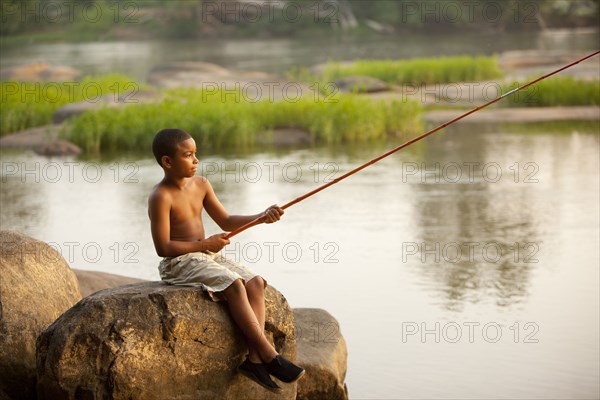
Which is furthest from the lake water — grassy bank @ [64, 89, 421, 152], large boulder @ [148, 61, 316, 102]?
large boulder @ [148, 61, 316, 102]

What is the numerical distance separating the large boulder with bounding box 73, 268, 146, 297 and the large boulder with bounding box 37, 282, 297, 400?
144cm

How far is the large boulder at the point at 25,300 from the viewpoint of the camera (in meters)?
4.02

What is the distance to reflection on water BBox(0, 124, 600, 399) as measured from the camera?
15.9 feet

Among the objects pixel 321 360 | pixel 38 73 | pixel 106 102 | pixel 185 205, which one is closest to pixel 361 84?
pixel 106 102

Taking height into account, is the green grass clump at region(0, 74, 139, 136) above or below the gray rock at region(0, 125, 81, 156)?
above

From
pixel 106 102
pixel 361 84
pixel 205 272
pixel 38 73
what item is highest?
pixel 38 73

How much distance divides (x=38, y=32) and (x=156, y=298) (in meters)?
28.6

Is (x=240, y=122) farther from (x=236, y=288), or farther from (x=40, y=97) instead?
(x=236, y=288)

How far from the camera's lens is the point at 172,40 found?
3184cm

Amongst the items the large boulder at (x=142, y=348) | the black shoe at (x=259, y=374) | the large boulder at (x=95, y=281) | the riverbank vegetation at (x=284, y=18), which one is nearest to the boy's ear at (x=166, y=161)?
the large boulder at (x=142, y=348)

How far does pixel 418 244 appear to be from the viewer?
22.2 ft

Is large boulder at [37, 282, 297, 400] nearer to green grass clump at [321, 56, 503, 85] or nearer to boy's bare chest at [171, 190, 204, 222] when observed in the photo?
boy's bare chest at [171, 190, 204, 222]

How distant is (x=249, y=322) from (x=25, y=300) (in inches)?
36.4

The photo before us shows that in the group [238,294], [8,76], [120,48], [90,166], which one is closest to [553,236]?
[238,294]
